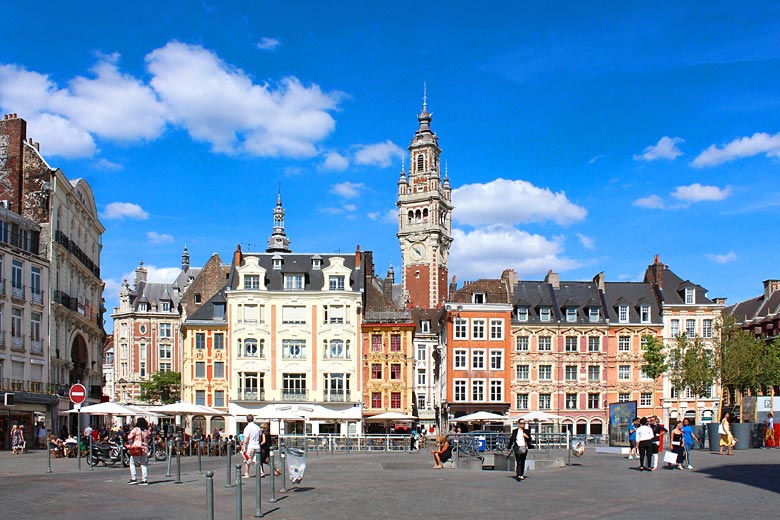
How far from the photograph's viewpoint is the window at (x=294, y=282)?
65.3 metres

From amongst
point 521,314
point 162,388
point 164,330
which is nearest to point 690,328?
point 521,314

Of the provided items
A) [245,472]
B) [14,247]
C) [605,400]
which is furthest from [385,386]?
[245,472]

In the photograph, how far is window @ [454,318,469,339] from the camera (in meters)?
69.1

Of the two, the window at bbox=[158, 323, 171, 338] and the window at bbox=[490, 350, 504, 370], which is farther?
the window at bbox=[158, 323, 171, 338]

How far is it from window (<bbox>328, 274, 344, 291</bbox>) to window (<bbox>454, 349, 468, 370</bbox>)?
10348mm

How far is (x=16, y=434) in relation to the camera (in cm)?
4175

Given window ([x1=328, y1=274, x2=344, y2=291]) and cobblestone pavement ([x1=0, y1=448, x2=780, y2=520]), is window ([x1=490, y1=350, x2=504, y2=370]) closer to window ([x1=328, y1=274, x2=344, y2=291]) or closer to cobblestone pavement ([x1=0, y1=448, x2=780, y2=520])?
window ([x1=328, y1=274, x2=344, y2=291])

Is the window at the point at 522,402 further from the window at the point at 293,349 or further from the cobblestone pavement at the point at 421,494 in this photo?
the cobblestone pavement at the point at 421,494

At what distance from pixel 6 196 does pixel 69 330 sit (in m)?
9.33

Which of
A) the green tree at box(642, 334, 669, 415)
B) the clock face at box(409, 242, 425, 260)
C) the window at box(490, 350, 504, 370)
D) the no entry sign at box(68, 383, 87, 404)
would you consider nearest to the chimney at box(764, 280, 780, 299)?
the green tree at box(642, 334, 669, 415)

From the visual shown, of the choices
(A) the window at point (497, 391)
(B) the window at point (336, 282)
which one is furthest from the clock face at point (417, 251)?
(B) the window at point (336, 282)

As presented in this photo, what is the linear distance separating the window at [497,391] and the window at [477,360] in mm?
1497

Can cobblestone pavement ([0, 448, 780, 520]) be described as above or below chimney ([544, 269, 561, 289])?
below

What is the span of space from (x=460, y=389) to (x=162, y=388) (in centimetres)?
3385
